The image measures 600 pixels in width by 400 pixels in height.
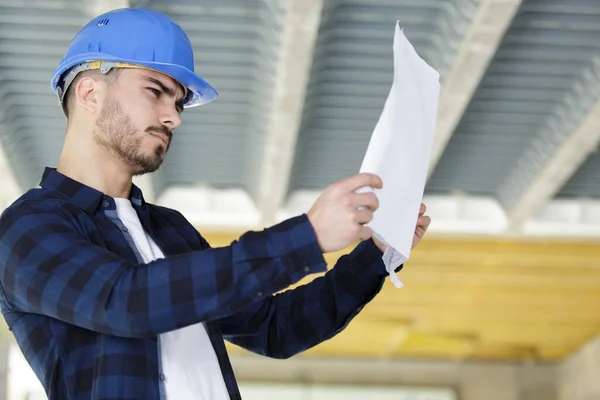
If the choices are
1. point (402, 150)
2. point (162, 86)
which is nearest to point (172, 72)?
point (162, 86)

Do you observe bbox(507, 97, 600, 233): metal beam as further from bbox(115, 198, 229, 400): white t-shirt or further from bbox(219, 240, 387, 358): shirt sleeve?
bbox(115, 198, 229, 400): white t-shirt

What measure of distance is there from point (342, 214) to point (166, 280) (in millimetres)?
371

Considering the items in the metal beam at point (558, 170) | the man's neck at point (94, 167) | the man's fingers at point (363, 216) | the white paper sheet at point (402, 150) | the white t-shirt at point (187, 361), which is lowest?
the white t-shirt at point (187, 361)

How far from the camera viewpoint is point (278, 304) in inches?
108

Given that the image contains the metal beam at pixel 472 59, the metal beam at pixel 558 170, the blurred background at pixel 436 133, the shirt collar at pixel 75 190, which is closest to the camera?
the shirt collar at pixel 75 190

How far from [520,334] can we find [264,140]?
958 centimetres

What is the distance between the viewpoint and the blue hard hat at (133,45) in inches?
98.4

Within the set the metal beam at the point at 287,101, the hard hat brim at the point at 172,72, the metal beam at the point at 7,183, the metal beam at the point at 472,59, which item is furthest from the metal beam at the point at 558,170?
the hard hat brim at the point at 172,72

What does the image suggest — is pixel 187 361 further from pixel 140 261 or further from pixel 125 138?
pixel 125 138

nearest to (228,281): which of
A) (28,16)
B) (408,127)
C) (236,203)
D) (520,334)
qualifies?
(408,127)

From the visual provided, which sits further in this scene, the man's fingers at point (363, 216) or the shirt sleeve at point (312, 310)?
the shirt sleeve at point (312, 310)

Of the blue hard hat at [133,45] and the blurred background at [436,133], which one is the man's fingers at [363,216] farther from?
the blurred background at [436,133]

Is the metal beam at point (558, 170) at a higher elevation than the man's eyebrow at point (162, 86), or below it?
higher

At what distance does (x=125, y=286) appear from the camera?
81.0 inches
